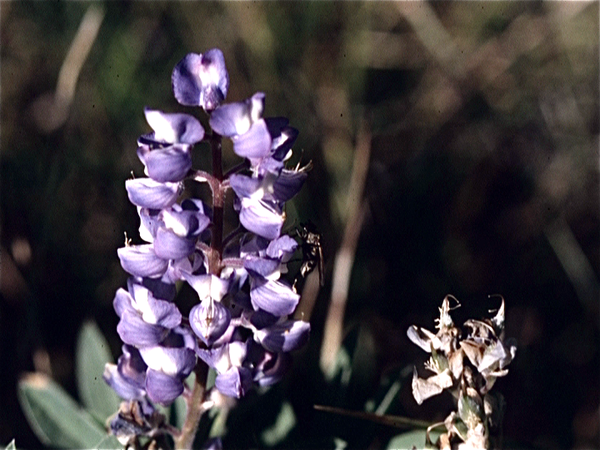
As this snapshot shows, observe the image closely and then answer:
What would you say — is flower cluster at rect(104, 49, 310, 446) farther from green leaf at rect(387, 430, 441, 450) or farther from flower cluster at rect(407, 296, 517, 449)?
green leaf at rect(387, 430, 441, 450)

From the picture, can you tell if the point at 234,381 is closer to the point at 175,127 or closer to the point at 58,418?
the point at 175,127

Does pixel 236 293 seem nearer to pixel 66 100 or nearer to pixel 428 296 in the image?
pixel 428 296

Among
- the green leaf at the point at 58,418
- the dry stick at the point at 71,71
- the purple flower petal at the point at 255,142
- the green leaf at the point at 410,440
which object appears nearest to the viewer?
the purple flower petal at the point at 255,142

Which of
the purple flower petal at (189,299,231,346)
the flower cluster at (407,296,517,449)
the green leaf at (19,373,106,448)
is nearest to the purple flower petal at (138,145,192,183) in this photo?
the purple flower petal at (189,299,231,346)

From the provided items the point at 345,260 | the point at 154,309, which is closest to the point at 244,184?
the point at 154,309

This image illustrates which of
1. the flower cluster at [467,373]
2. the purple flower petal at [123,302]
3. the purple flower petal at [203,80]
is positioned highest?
the purple flower petal at [203,80]

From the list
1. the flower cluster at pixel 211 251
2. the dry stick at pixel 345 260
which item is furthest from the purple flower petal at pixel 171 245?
the dry stick at pixel 345 260

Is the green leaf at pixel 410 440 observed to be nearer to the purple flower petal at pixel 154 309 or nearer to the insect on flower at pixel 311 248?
the insect on flower at pixel 311 248

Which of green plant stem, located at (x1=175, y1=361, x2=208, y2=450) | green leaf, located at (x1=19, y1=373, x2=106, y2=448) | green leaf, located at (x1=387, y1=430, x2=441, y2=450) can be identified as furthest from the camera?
green leaf, located at (x1=19, y1=373, x2=106, y2=448)
